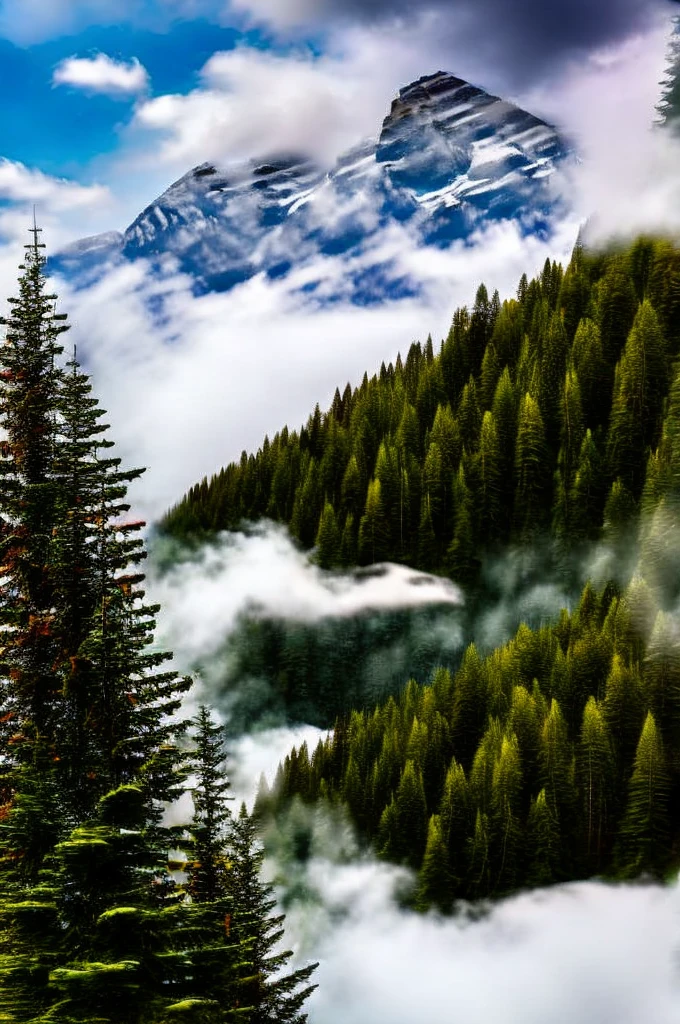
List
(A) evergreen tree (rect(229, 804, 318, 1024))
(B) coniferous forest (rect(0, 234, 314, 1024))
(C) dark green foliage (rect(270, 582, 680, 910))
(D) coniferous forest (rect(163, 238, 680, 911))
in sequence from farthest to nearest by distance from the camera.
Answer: (D) coniferous forest (rect(163, 238, 680, 911))
(C) dark green foliage (rect(270, 582, 680, 910))
(A) evergreen tree (rect(229, 804, 318, 1024))
(B) coniferous forest (rect(0, 234, 314, 1024))

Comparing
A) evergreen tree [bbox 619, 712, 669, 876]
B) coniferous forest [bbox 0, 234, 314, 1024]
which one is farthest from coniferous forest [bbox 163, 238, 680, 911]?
coniferous forest [bbox 0, 234, 314, 1024]

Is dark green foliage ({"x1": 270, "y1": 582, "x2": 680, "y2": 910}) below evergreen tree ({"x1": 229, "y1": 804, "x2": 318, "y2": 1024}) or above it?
above

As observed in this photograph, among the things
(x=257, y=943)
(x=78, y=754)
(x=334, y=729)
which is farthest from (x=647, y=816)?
(x=78, y=754)

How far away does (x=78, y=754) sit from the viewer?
21.8 m

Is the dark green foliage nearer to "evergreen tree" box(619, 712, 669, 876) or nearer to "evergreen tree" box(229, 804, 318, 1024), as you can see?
"evergreen tree" box(619, 712, 669, 876)

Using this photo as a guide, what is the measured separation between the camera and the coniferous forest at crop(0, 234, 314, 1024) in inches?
748

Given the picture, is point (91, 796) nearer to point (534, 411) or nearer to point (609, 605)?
point (609, 605)

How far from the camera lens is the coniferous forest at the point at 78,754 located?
1900cm

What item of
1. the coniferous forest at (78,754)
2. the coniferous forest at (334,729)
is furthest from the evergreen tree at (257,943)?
the coniferous forest at (78,754)

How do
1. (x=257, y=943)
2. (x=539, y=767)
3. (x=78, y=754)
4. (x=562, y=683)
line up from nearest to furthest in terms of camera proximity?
(x=78, y=754)
(x=257, y=943)
(x=539, y=767)
(x=562, y=683)

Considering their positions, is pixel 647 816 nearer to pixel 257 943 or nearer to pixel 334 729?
pixel 334 729

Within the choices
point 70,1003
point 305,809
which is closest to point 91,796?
point 70,1003

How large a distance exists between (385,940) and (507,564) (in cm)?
7110

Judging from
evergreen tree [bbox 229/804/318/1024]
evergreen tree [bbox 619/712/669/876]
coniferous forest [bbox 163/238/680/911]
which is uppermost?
coniferous forest [bbox 163/238/680/911]
